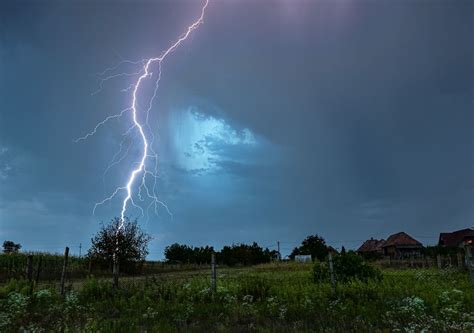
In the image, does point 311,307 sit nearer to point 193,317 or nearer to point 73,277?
point 193,317

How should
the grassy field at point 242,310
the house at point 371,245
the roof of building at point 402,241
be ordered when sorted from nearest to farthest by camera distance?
the grassy field at point 242,310
the roof of building at point 402,241
the house at point 371,245

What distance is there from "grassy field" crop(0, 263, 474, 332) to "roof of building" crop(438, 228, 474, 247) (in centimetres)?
6428

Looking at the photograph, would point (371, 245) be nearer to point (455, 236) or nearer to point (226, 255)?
point (455, 236)

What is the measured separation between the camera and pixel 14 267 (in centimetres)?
3191

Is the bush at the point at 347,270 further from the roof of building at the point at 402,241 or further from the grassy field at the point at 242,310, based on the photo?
the roof of building at the point at 402,241

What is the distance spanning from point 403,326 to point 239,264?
178 feet

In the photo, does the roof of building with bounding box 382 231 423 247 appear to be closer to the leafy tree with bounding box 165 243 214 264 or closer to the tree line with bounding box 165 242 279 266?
the tree line with bounding box 165 242 279 266

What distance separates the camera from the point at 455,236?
242ft

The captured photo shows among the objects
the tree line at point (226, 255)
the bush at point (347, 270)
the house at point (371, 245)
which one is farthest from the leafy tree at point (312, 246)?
the bush at point (347, 270)

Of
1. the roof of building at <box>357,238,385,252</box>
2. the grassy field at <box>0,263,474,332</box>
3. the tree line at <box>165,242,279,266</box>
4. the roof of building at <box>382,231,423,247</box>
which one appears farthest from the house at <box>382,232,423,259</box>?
the grassy field at <box>0,263,474,332</box>

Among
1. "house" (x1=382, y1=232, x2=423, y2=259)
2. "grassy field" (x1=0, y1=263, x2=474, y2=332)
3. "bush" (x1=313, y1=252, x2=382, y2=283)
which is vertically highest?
"house" (x1=382, y1=232, x2=423, y2=259)

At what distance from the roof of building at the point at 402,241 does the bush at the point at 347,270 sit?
6194 centimetres

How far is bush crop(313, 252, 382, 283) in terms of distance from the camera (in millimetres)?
15873

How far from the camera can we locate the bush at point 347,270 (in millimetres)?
15873
